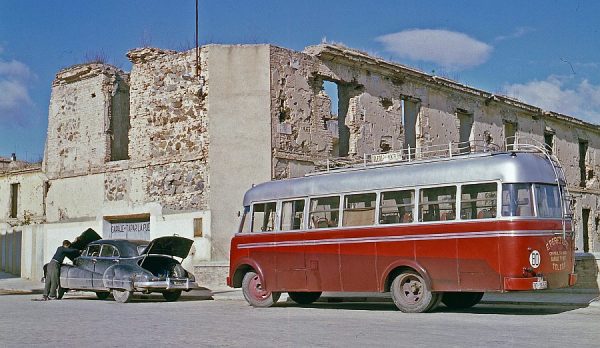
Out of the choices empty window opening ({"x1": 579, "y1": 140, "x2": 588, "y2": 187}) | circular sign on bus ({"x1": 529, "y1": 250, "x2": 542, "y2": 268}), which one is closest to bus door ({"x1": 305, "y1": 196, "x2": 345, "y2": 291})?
circular sign on bus ({"x1": 529, "y1": 250, "x2": 542, "y2": 268})

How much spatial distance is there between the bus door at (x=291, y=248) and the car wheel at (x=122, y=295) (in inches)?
182

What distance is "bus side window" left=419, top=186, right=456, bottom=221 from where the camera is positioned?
14.4 meters

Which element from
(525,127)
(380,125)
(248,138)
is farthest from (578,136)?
(248,138)

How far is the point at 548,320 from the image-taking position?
12891 mm

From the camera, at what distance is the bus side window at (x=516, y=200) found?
13.6 metres

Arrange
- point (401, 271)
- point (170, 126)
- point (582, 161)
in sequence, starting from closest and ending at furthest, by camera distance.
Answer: point (401, 271)
point (170, 126)
point (582, 161)

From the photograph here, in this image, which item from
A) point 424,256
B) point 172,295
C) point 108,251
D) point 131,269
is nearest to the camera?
point 424,256

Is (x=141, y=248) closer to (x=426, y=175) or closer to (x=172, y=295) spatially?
(x=172, y=295)

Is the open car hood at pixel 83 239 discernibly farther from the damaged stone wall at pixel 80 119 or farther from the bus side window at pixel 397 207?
the bus side window at pixel 397 207

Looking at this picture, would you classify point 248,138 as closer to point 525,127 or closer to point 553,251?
point 553,251

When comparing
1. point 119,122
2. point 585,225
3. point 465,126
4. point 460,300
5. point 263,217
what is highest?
point 465,126

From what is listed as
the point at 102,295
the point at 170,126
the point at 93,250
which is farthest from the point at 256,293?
the point at 170,126

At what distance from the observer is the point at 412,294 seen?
14.8 m

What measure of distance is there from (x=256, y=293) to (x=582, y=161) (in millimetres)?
27345
